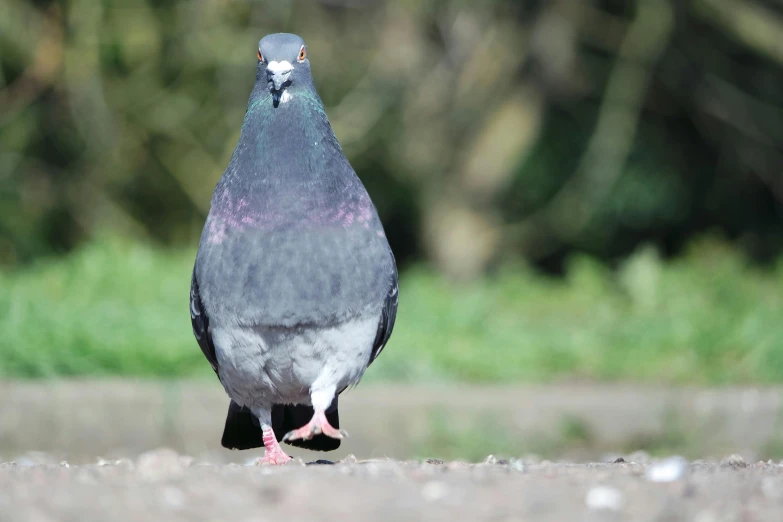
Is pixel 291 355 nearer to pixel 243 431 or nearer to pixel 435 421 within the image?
pixel 243 431

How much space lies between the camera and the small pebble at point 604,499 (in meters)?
2.42

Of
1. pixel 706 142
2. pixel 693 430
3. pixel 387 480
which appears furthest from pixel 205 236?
pixel 706 142

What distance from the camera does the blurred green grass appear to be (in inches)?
217

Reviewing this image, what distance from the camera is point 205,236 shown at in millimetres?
3623

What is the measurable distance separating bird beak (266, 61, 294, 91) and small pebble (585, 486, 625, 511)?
1709 millimetres

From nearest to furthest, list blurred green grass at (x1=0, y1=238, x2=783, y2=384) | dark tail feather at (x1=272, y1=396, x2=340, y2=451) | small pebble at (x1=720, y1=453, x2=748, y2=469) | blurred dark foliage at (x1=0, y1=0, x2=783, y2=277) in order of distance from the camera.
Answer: small pebble at (x1=720, y1=453, x2=748, y2=469) < dark tail feather at (x1=272, y1=396, x2=340, y2=451) < blurred green grass at (x1=0, y1=238, x2=783, y2=384) < blurred dark foliage at (x1=0, y1=0, x2=783, y2=277)

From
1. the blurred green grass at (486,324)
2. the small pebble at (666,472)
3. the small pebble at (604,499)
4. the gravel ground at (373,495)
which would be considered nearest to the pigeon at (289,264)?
the gravel ground at (373,495)

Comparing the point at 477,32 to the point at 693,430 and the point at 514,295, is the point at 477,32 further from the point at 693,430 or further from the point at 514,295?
the point at 693,430

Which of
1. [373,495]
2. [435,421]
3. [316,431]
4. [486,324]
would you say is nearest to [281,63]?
[316,431]

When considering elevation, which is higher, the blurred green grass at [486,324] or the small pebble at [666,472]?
the blurred green grass at [486,324]

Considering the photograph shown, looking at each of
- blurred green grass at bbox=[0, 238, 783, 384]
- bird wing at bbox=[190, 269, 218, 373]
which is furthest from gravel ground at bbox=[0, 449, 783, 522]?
blurred green grass at bbox=[0, 238, 783, 384]

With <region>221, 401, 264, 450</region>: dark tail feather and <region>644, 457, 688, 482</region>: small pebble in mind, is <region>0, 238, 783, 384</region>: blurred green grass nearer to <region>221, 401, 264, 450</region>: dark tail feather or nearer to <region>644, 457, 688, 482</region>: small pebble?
<region>221, 401, 264, 450</region>: dark tail feather

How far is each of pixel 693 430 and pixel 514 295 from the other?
335 cm

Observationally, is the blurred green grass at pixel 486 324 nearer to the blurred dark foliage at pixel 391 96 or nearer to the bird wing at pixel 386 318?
the blurred dark foliage at pixel 391 96
